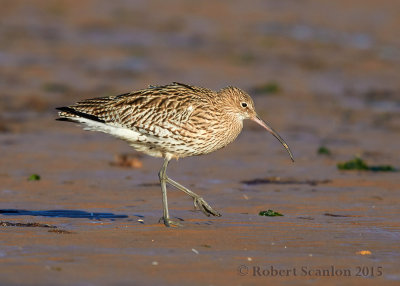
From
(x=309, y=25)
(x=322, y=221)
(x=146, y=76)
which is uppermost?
(x=309, y=25)

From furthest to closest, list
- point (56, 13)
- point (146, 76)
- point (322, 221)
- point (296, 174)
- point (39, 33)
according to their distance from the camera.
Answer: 1. point (56, 13)
2. point (39, 33)
3. point (146, 76)
4. point (296, 174)
5. point (322, 221)

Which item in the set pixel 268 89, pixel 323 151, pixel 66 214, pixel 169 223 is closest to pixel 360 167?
pixel 323 151

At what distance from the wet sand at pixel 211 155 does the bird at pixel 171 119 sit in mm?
721

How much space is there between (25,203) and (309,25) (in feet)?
63.0

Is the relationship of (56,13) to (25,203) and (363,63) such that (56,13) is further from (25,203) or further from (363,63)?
(25,203)

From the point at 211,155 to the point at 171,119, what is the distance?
4.13 m

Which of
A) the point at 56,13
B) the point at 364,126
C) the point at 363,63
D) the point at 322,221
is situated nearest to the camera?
the point at 322,221

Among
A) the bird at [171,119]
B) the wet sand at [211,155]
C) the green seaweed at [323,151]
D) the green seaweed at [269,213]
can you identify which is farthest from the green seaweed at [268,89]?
the green seaweed at [269,213]

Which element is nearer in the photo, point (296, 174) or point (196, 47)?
point (296, 174)

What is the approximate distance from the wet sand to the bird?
0.72 metres

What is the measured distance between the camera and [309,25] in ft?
90.9

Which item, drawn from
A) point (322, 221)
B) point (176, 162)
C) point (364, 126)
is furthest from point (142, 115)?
point (364, 126)

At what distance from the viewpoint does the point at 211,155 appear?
536 inches

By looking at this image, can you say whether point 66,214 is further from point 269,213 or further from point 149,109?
point 269,213
